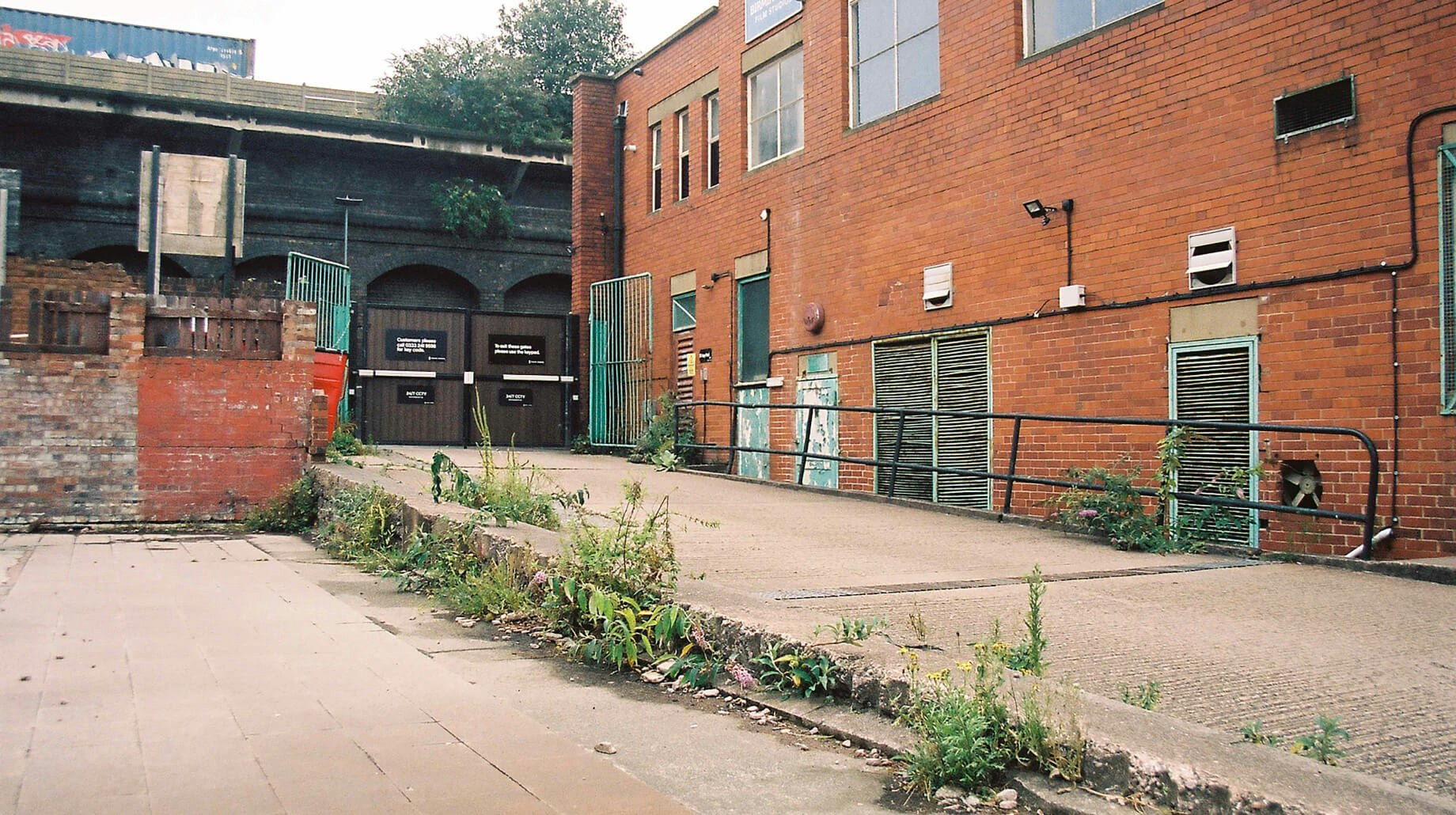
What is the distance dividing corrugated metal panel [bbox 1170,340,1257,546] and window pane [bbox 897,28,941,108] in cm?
446

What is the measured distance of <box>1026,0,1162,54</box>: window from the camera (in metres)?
9.86

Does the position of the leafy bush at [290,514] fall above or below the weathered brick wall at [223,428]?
below

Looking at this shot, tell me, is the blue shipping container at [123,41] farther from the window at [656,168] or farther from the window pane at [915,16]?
the window pane at [915,16]

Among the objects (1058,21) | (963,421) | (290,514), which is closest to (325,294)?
(290,514)

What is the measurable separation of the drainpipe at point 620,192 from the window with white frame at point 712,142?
271cm

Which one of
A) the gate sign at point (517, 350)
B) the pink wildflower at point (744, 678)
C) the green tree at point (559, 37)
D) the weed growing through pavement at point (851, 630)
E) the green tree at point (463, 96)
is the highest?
the green tree at point (559, 37)

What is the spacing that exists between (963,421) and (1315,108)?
4.47m

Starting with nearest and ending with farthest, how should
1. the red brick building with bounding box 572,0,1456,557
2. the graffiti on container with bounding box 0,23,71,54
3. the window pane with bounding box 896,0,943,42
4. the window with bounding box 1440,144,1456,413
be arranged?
1. the window with bounding box 1440,144,1456,413
2. the red brick building with bounding box 572,0,1456,557
3. the window pane with bounding box 896,0,943,42
4. the graffiti on container with bounding box 0,23,71,54

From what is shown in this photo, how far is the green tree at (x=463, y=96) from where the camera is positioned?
29219mm

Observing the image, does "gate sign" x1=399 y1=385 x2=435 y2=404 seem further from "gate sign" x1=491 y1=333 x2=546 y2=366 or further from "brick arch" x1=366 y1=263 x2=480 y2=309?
"brick arch" x1=366 y1=263 x2=480 y2=309

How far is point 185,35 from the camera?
140 ft

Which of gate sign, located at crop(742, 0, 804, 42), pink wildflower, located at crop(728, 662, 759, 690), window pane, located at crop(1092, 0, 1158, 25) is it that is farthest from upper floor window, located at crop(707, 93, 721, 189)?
pink wildflower, located at crop(728, 662, 759, 690)

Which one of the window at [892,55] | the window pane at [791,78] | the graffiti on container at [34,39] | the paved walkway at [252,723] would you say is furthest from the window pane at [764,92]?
the graffiti on container at [34,39]

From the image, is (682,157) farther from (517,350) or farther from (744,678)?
(744,678)
